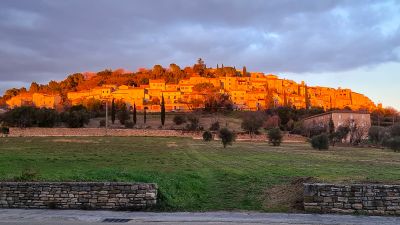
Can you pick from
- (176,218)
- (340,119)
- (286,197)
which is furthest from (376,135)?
(176,218)

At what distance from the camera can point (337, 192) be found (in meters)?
12.4

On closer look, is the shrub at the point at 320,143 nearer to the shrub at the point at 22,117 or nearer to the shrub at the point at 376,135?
the shrub at the point at 376,135

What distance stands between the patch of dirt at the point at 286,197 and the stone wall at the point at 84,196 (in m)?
3.56

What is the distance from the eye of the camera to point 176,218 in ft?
37.8

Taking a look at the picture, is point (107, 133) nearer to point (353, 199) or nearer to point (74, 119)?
point (74, 119)

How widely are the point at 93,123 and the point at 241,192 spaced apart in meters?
79.6

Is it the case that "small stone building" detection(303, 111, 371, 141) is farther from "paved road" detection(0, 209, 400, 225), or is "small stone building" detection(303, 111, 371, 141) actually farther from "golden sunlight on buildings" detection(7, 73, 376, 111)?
"paved road" detection(0, 209, 400, 225)

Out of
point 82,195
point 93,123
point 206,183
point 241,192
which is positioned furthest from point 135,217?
point 93,123

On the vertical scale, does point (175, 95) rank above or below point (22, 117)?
above

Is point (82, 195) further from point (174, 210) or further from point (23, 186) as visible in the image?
point (174, 210)

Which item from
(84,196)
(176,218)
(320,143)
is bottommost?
(176,218)

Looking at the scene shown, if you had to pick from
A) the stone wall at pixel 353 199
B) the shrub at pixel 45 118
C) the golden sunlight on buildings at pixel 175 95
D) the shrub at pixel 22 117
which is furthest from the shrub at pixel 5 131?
the golden sunlight on buildings at pixel 175 95

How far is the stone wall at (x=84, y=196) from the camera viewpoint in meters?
12.8

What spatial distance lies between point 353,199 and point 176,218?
196 inches
